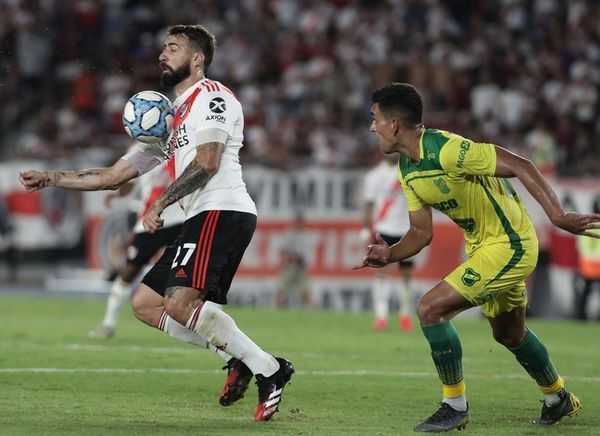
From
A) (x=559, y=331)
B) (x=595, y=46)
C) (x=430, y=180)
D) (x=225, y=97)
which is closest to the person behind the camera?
(x=430, y=180)

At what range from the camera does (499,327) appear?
842cm

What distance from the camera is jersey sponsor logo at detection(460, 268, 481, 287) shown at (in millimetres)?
7969

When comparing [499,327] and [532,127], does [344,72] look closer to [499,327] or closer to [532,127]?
[532,127]

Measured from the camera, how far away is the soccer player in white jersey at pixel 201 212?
8.20 meters

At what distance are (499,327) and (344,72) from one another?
17.2 m

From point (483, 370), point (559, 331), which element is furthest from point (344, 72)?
point (483, 370)

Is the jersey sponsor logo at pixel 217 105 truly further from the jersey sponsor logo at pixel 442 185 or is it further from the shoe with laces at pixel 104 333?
the shoe with laces at pixel 104 333

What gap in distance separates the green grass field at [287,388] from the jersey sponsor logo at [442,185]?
1.61 meters

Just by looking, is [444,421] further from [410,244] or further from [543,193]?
[543,193]

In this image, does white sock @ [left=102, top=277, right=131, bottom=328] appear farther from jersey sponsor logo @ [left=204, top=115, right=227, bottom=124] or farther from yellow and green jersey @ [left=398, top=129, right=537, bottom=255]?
yellow and green jersey @ [left=398, top=129, right=537, bottom=255]

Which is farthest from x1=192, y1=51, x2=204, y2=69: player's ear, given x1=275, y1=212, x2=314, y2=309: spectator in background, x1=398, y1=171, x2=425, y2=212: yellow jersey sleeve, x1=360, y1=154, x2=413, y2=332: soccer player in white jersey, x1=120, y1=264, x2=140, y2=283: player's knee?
x1=275, y1=212, x2=314, y2=309: spectator in background

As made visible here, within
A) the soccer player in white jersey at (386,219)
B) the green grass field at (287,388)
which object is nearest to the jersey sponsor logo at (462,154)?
the green grass field at (287,388)

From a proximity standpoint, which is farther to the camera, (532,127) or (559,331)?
(532,127)

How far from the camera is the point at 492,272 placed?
800 centimetres
